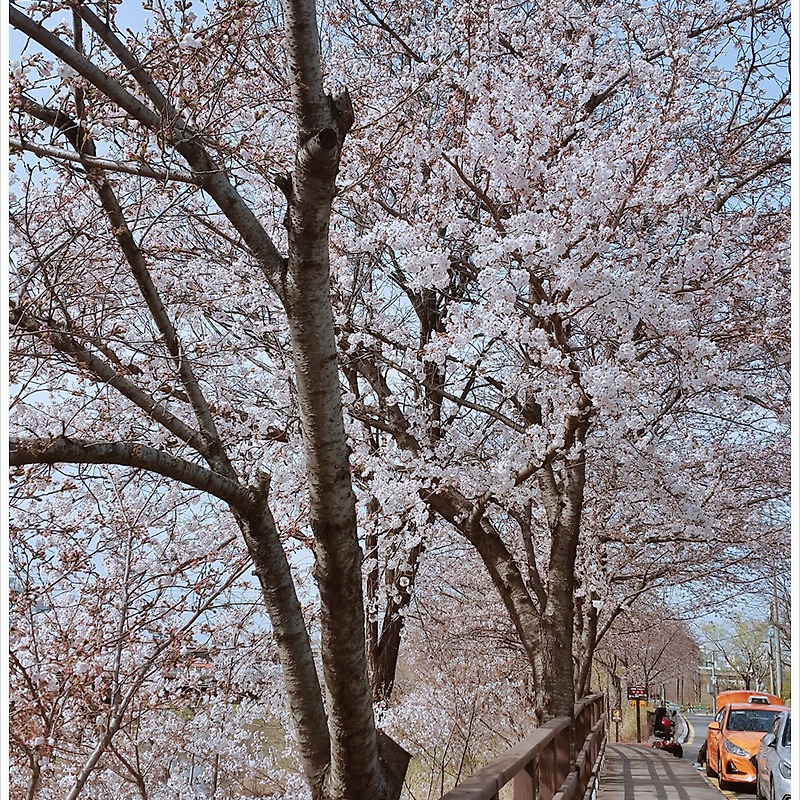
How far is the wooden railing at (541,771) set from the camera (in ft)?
9.68

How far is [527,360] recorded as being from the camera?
8.41 meters

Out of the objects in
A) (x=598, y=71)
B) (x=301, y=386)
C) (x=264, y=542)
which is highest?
(x=598, y=71)

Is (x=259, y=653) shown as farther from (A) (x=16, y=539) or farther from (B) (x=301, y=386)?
(B) (x=301, y=386)

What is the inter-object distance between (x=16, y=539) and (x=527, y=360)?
501 cm

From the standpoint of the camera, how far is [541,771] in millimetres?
6250

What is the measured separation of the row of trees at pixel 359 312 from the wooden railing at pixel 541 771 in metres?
0.51

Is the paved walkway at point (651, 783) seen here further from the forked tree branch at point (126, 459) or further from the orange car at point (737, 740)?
the forked tree branch at point (126, 459)

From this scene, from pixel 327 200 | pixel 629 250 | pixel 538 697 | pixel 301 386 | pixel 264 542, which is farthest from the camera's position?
pixel 538 697

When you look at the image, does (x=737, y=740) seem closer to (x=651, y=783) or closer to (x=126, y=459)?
(x=651, y=783)

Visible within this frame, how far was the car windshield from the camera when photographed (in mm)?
14921

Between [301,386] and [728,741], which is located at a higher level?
[301,386]

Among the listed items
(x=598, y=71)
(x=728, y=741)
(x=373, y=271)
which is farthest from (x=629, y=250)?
A: (x=728, y=741)

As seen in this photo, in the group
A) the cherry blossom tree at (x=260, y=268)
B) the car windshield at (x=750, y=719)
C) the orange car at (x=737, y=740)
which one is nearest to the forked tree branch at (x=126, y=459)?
the cherry blossom tree at (x=260, y=268)

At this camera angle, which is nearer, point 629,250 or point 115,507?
point 115,507
